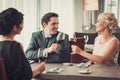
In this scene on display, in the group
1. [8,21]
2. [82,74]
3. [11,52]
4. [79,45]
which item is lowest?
[82,74]

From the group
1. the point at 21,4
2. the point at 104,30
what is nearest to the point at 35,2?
the point at 21,4

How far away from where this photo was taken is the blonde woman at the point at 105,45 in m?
3.38

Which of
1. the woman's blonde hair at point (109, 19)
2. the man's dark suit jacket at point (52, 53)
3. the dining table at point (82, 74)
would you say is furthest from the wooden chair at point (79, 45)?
the dining table at point (82, 74)

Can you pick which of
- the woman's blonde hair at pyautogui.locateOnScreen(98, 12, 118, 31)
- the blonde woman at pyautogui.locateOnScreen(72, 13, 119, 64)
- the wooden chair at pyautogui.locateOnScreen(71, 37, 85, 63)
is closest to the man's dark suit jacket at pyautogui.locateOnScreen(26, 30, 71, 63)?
the blonde woman at pyautogui.locateOnScreen(72, 13, 119, 64)

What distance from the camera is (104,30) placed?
12.0 feet

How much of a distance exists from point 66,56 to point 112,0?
6410 millimetres

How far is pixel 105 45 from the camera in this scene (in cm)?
353

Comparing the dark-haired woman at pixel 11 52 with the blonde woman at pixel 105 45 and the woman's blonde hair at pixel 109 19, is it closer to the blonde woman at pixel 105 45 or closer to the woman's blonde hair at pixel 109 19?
the blonde woman at pixel 105 45

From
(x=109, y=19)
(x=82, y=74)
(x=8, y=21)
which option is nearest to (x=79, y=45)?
(x=109, y=19)

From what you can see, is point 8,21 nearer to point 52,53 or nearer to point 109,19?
point 52,53

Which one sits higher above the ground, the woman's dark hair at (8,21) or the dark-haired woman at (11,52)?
the woman's dark hair at (8,21)

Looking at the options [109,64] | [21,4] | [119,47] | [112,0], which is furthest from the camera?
[112,0]

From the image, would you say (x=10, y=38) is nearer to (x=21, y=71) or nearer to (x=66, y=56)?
(x=21, y=71)

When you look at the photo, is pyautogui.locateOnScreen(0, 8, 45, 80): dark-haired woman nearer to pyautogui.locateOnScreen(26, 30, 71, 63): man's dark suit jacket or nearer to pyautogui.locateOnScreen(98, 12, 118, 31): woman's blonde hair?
pyautogui.locateOnScreen(26, 30, 71, 63): man's dark suit jacket
